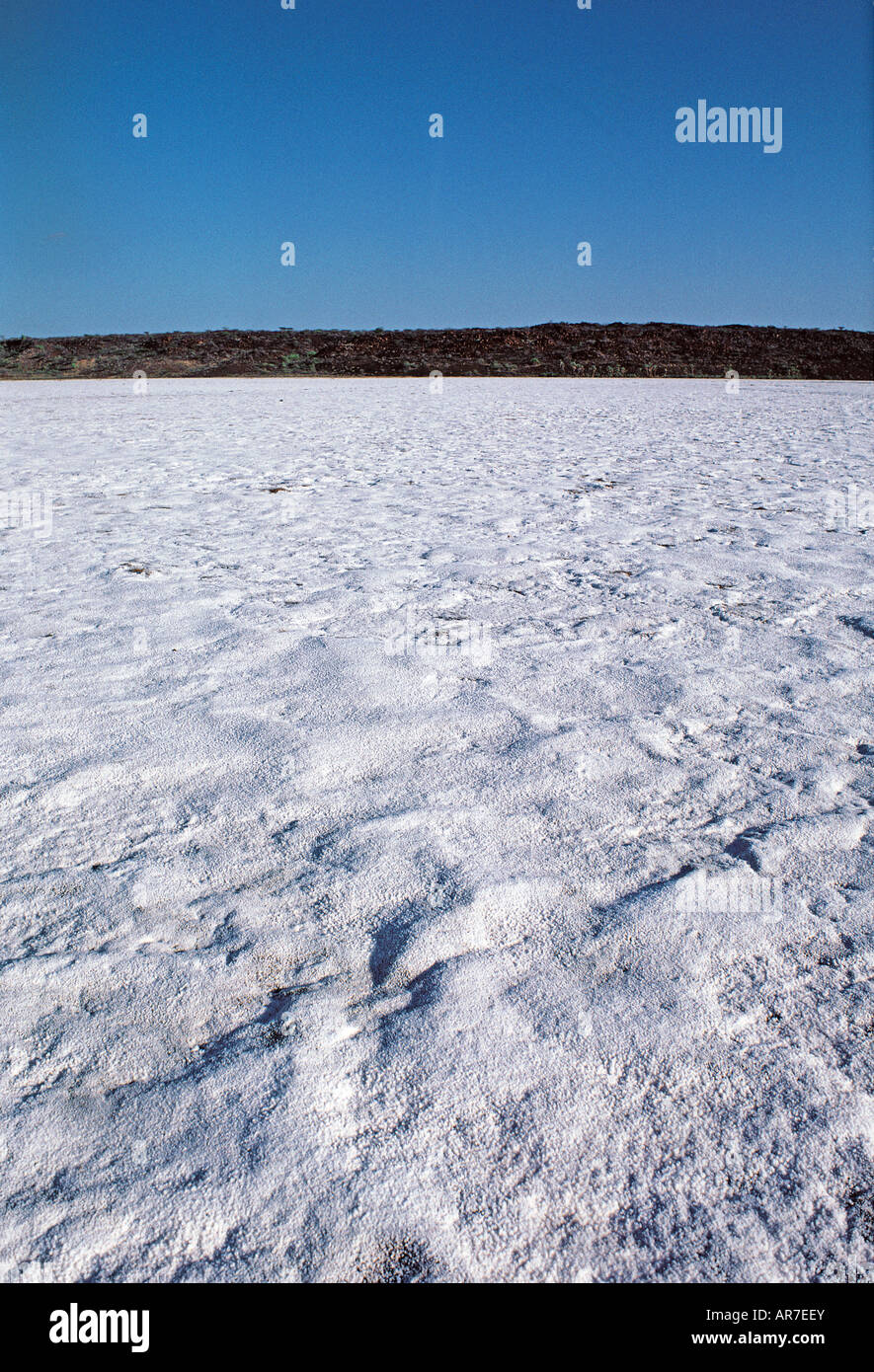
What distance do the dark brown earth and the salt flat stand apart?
78.1ft

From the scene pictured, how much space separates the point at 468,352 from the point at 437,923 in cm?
2947

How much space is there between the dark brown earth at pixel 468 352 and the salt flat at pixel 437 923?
23790 mm

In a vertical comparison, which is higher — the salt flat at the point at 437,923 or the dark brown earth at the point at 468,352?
the dark brown earth at the point at 468,352

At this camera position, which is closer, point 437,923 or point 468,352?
point 437,923

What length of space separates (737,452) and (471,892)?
27.9ft

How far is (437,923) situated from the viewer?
1.90m

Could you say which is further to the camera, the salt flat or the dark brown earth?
the dark brown earth

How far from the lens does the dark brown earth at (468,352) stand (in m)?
26.3

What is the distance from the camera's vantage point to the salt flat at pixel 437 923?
1.31 meters

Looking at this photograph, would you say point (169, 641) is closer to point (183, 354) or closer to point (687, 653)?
point (687, 653)

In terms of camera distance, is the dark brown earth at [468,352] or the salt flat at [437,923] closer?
the salt flat at [437,923]

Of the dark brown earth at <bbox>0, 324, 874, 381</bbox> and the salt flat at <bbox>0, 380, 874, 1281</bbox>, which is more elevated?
the dark brown earth at <bbox>0, 324, 874, 381</bbox>

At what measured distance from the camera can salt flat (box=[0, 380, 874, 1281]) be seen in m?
1.31

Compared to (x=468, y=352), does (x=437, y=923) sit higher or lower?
lower
